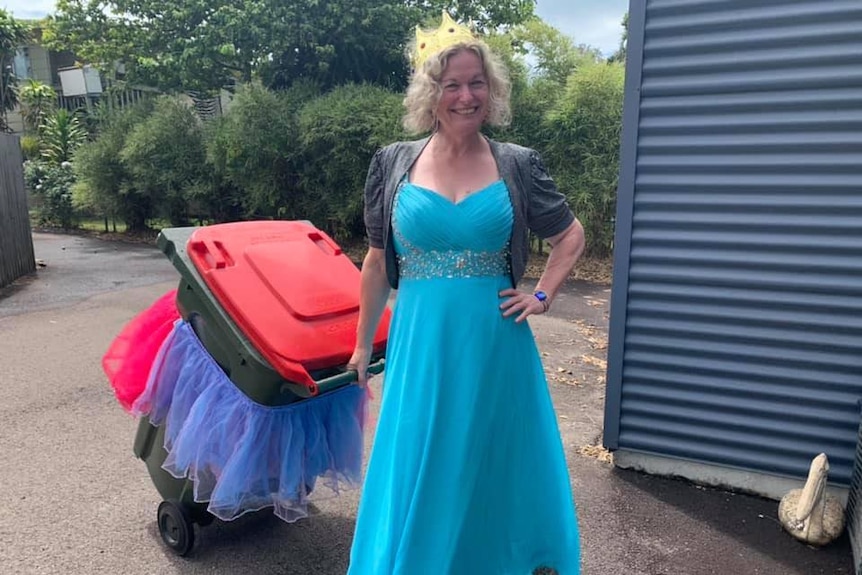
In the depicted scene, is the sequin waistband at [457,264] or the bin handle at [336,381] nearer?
the sequin waistband at [457,264]

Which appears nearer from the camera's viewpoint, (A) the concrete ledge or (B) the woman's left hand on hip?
(B) the woman's left hand on hip

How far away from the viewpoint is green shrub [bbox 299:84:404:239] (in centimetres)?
972

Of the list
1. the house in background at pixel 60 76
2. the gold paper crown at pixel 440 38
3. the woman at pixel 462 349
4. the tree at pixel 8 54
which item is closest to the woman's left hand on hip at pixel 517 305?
the woman at pixel 462 349

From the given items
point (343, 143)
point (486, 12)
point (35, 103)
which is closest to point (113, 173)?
point (343, 143)

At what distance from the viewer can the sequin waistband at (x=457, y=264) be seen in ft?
5.85

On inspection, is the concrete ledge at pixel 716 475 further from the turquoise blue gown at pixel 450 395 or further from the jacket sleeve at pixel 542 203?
the jacket sleeve at pixel 542 203

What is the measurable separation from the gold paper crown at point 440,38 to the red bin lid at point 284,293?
881 mm

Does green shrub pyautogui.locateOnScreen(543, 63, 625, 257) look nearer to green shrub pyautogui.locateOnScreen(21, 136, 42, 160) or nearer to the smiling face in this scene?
the smiling face

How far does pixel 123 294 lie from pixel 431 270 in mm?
7151

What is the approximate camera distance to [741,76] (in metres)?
2.74

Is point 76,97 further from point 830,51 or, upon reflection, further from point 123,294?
point 830,51

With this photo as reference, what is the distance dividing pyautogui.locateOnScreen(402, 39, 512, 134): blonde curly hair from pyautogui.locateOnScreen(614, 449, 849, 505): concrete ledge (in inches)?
82.4

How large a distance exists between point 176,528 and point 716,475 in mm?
2501

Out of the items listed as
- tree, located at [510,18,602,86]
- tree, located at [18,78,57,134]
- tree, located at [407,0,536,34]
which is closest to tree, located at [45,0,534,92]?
tree, located at [407,0,536,34]
